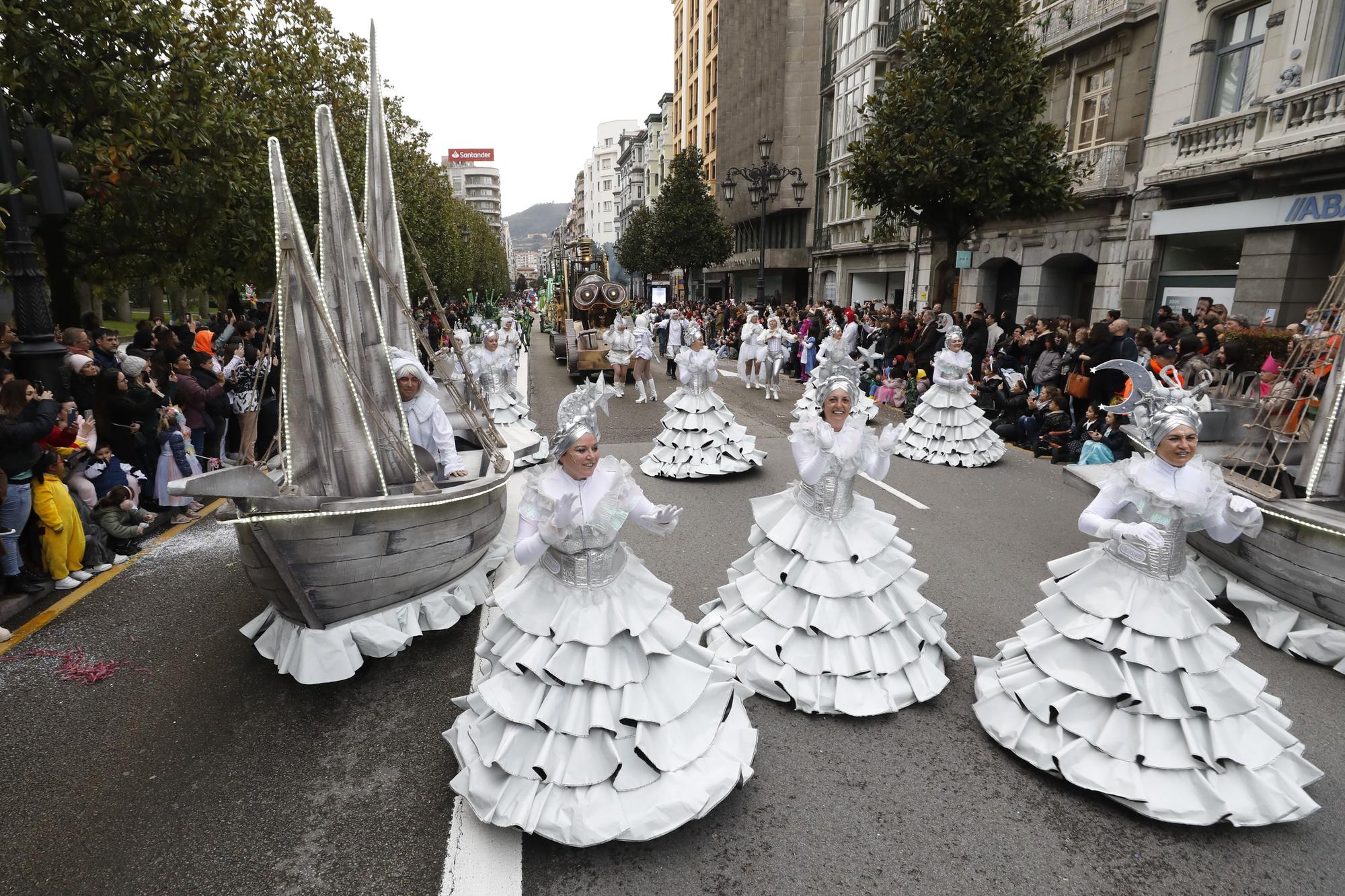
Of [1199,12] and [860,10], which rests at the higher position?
[860,10]

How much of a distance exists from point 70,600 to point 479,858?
4.84 metres

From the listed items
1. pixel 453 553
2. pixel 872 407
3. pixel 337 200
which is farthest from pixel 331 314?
pixel 872 407

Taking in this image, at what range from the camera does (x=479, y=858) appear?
320 cm

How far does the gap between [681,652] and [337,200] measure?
4048mm

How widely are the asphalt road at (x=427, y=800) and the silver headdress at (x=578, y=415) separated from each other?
1.80m

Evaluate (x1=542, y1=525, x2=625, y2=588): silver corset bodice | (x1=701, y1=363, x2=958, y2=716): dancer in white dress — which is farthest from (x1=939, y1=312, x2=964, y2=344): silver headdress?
(x1=542, y1=525, x2=625, y2=588): silver corset bodice

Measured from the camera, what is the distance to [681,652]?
359 centimetres

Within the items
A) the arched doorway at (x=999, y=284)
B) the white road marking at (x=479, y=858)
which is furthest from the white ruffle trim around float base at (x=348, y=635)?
the arched doorway at (x=999, y=284)

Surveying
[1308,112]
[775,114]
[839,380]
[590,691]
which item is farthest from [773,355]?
[775,114]

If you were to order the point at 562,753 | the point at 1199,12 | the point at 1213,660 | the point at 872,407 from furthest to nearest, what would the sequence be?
the point at 1199,12, the point at 872,407, the point at 1213,660, the point at 562,753

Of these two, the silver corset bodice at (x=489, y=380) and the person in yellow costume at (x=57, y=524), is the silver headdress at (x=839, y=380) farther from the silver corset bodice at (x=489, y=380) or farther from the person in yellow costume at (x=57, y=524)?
the silver corset bodice at (x=489, y=380)

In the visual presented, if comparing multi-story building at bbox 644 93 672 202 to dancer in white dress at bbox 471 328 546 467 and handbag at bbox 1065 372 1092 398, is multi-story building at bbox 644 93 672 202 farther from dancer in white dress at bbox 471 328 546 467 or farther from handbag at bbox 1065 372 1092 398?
handbag at bbox 1065 372 1092 398

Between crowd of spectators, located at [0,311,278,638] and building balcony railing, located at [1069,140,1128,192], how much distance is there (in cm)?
1756

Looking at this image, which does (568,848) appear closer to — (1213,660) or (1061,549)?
(1213,660)
